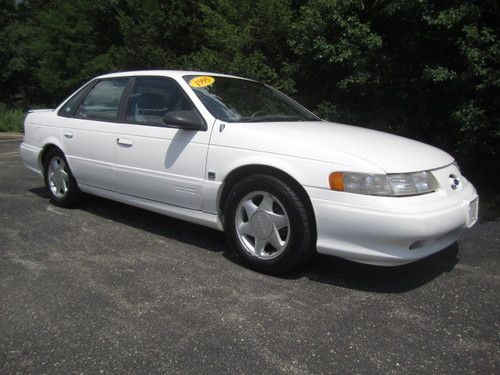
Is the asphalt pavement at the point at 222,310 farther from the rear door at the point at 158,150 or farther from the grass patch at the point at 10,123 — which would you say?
the grass patch at the point at 10,123

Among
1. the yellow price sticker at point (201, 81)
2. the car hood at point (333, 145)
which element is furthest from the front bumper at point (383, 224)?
the yellow price sticker at point (201, 81)

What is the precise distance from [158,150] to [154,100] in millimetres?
553

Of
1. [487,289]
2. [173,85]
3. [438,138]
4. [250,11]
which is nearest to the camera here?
[487,289]

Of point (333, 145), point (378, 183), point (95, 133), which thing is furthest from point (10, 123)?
point (378, 183)

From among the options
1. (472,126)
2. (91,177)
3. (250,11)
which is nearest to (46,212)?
(91,177)

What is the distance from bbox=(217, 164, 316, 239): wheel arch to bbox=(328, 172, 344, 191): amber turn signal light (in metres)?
0.21

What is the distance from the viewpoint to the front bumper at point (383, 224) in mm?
2893

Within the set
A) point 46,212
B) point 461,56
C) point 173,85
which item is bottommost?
point 46,212

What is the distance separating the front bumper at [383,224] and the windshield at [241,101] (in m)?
1.06

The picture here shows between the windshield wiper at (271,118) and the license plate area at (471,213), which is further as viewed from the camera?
the windshield wiper at (271,118)

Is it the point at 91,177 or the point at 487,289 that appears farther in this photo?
the point at 91,177

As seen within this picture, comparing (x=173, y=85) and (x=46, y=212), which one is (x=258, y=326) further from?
(x=46, y=212)

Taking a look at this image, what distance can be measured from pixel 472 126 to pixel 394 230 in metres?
3.39

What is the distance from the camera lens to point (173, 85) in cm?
409
